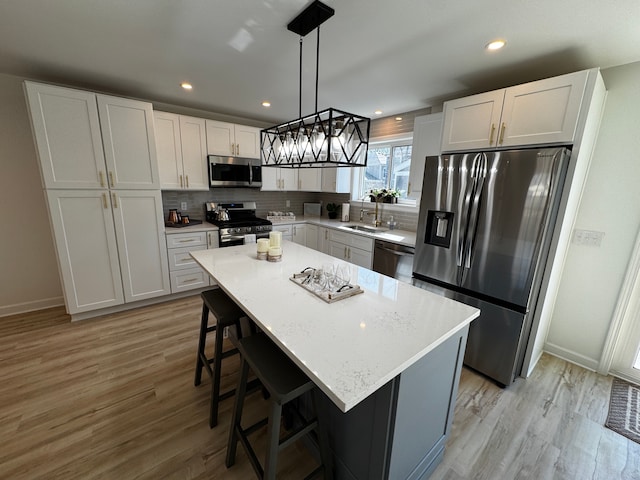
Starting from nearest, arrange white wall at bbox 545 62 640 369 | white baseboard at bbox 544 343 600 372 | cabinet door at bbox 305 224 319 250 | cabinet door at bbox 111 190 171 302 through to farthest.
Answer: white wall at bbox 545 62 640 369 → white baseboard at bbox 544 343 600 372 → cabinet door at bbox 111 190 171 302 → cabinet door at bbox 305 224 319 250

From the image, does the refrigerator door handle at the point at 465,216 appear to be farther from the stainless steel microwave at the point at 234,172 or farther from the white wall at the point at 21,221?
the white wall at the point at 21,221

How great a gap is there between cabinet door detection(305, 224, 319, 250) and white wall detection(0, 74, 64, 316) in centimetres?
312

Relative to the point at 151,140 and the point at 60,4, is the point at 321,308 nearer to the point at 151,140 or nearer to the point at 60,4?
the point at 60,4

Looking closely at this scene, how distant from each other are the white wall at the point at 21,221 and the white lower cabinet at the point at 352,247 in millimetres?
3358

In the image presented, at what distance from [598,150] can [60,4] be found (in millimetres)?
3729

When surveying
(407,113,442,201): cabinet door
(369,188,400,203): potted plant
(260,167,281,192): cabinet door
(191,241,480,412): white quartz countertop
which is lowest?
(191,241,480,412): white quartz countertop

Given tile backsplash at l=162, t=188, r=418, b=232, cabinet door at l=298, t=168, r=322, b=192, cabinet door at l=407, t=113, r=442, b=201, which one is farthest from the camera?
cabinet door at l=298, t=168, r=322, b=192

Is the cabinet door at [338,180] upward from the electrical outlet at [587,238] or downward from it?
upward

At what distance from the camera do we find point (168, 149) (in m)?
3.19

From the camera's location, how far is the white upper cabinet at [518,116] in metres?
1.72

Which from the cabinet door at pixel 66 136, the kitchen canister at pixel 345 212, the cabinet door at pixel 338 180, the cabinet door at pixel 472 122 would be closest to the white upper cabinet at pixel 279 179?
the cabinet door at pixel 338 180

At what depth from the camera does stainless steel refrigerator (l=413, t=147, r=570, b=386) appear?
1785mm

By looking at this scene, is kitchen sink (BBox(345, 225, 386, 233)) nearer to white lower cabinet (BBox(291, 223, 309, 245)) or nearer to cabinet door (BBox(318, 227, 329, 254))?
cabinet door (BBox(318, 227, 329, 254))

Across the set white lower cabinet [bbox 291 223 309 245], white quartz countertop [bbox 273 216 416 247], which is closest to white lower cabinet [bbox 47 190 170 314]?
white quartz countertop [bbox 273 216 416 247]
